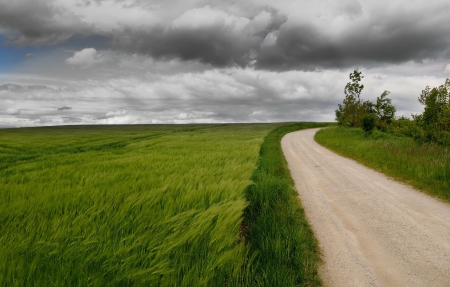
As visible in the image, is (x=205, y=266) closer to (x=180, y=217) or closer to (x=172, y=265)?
(x=172, y=265)

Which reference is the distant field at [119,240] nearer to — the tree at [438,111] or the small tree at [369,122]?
the tree at [438,111]

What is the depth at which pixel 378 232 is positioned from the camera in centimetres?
530

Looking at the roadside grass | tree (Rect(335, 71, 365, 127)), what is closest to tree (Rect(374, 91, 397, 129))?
tree (Rect(335, 71, 365, 127))

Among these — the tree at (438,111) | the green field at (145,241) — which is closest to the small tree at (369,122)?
the tree at (438,111)

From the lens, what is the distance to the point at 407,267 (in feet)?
13.2

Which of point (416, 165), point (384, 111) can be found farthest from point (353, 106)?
point (416, 165)

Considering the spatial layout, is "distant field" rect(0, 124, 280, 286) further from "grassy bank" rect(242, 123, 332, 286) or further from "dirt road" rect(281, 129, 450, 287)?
"dirt road" rect(281, 129, 450, 287)

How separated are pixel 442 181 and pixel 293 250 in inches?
303

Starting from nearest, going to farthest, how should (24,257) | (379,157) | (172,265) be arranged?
(24,257)
(172,265)
(379,157)

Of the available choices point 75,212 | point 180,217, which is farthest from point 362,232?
point 75,212

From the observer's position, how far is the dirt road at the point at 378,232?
3861mm

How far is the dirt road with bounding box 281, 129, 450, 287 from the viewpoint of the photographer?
386 cm

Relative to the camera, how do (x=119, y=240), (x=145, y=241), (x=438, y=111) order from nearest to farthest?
(x=145, y=241)
(x=119, y=240)
(x=438, y=111)

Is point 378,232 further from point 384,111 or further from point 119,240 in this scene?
point 384,111
